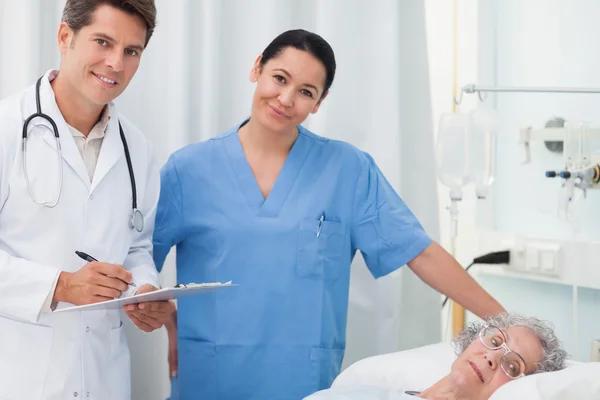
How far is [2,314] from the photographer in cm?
150

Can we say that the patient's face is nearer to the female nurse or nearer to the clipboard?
the female nurse

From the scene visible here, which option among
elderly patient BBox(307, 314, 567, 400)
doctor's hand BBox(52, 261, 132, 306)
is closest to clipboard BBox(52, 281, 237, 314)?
doctor's hand BBox(52, 261, 132, 306)

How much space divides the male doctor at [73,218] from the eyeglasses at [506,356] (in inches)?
29.0

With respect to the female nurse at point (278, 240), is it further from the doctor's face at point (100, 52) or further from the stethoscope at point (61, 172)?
the doctor's face at point (100, 52)

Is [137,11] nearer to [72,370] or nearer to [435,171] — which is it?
[72,370]

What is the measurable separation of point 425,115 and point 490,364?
3.47 feet

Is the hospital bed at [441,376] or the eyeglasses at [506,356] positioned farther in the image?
the eyeglasses at [506,356]

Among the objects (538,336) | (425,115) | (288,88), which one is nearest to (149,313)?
(288,88)

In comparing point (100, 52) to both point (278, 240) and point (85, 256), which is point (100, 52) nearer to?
point (85, 256)

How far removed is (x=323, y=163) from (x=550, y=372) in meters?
0.77

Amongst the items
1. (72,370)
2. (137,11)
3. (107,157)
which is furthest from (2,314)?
(137,11)

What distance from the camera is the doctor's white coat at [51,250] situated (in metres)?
1.48

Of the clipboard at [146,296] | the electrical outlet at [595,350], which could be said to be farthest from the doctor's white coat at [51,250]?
the electrical outlet at [595,350]

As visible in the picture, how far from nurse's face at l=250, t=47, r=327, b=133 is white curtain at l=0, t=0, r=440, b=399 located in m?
0.33
